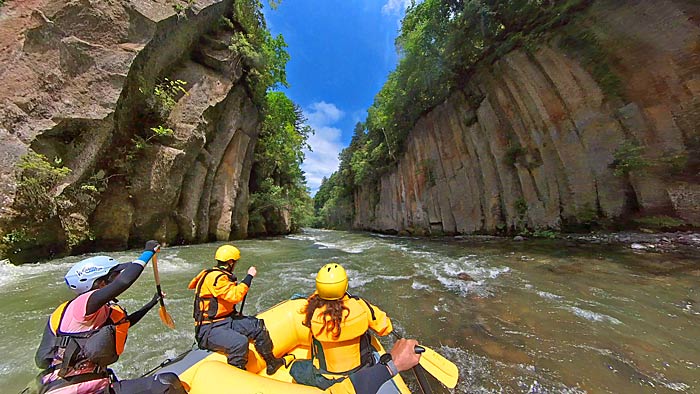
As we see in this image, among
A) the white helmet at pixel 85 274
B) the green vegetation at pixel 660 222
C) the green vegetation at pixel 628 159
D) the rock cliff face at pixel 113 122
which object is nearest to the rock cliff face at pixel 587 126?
the green vegetation at pixel 628 159

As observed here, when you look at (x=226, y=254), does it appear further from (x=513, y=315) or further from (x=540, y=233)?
(x=540, y=233)

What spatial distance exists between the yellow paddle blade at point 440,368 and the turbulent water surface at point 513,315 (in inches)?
25.4

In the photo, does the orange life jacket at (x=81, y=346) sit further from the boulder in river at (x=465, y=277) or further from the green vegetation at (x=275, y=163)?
the green vegetation at (x=275, y=163)

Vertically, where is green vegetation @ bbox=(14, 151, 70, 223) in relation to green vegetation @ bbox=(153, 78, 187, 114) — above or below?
below

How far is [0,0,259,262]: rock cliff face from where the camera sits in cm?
675

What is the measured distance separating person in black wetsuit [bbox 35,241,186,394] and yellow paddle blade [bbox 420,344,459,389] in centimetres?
191

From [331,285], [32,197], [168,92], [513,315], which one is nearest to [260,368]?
[331,285]

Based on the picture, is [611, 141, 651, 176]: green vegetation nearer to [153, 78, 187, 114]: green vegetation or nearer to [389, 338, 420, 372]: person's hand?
[389, 338, 420, 372]: person's hand

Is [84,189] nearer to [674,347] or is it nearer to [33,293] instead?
[33,293]

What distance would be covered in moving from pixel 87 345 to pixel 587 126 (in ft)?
46.7

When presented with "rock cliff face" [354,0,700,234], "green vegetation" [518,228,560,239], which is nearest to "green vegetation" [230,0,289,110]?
"rock cliff face" [354,0,700,234]

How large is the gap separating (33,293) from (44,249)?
11.6ft

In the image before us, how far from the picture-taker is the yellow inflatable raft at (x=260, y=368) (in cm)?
179

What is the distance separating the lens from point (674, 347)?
298 cm
